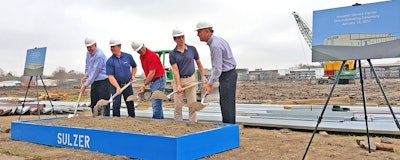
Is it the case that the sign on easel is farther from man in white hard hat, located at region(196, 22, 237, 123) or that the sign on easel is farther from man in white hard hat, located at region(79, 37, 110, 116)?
man in white hard hat, located at region(196, 22, 237, 123)

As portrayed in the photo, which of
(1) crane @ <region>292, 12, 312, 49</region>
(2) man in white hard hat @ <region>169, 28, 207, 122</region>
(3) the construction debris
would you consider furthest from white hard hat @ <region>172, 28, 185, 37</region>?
(1) crane @ <region>292, 12, 312, 49</region>

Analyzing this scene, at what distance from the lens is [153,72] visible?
5.45 meters

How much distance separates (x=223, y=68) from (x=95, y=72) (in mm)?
2348

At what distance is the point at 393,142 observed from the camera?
14.8 feet

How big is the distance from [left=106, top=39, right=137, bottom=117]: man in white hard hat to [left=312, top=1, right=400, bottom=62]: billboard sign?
314 cm

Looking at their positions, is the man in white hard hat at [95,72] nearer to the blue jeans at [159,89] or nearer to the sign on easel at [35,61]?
the blue jeans at [159,89]

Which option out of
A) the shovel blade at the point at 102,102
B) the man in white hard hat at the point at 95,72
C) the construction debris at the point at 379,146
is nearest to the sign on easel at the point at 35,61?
the man in white hard hat at the point at 95,72

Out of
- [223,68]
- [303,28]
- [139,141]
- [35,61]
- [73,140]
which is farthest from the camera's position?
[303,28]

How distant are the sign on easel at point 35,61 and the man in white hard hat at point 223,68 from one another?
384cm

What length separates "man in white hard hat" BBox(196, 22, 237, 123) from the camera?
14.6 feet

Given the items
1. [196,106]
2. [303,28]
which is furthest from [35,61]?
[303,28]

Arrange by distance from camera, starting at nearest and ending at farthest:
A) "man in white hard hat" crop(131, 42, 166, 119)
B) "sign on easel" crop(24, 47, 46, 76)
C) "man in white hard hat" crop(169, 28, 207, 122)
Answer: "man in white hard hat" crop(169, 28, 207, 122), "man in white hard hat" crop(131, 42, 166, 119), "sign on easel" crop(24, 47, 46, 76)

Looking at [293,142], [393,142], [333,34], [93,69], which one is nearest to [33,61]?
[93,69]

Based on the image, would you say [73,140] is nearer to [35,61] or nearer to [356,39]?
[35,61]
